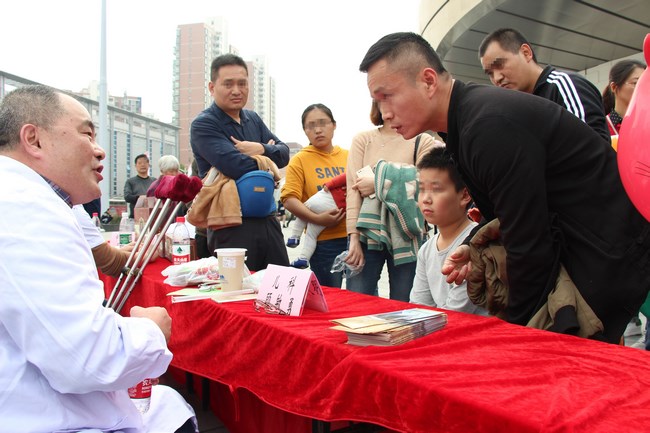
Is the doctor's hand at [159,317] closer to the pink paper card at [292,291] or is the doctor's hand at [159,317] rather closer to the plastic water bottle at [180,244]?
the pink paper card at [292,291]

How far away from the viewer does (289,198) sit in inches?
138

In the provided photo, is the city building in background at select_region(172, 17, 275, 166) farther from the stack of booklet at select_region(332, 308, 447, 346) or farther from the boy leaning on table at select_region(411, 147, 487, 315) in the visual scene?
the stack of booklet at select_region(332, 308, 447, 346)

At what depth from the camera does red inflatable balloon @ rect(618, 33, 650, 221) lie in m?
1.02

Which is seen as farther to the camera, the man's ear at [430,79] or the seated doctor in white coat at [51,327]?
the man's ear at [430,79]

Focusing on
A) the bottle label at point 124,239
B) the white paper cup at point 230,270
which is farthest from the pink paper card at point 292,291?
the bottle label at point 124,239

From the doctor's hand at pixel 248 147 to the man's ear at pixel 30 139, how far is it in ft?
5.61

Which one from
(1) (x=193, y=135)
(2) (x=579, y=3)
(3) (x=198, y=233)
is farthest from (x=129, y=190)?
(2) (x=579, y=3)

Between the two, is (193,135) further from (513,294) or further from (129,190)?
(129,190)

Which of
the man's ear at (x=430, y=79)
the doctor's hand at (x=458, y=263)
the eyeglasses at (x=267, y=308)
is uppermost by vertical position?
the man's ear at (x=430, y=79)

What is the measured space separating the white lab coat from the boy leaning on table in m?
1.43

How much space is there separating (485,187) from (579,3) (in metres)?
7.94

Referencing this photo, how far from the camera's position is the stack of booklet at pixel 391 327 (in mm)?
1205

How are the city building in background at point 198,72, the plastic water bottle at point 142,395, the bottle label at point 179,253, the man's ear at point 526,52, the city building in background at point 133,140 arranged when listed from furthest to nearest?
the city building in background at point 198,72 < the city building in background at point 133,140 < the bottle label at point 179,253 < the man's ear at point 526,52 < the plastic water bottle at point 142,395

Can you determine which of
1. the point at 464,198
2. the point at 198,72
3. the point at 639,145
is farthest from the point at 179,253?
the point at 198,72
